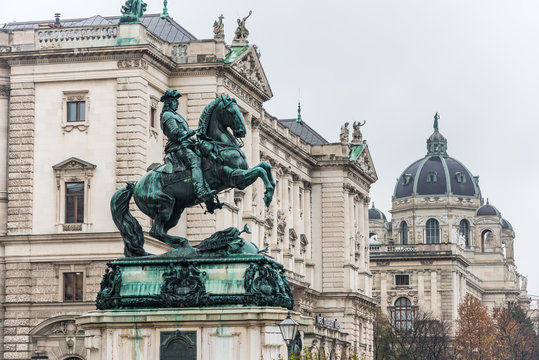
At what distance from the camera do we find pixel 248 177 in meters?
28.3

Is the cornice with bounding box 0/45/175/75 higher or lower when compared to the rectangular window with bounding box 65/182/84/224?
higher

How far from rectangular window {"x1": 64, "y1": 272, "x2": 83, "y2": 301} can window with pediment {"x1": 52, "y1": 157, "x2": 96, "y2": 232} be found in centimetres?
249

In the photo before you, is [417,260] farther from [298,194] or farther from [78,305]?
[78,305]

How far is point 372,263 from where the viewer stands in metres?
187

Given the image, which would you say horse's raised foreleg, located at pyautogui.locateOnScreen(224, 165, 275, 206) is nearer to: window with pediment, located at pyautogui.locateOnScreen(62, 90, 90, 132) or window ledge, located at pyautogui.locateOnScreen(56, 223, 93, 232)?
window ledge, located at pyautogui.locateOnScreen(56, 223, 93, 232)

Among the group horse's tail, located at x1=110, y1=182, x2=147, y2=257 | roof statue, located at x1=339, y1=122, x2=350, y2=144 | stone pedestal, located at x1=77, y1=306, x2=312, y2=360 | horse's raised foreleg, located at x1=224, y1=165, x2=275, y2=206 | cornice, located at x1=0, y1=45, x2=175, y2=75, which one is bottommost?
stone pedestal, located at x1=77, y1=306, x2=312, y2=360

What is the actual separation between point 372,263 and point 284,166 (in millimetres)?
77269

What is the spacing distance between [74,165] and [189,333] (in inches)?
1980

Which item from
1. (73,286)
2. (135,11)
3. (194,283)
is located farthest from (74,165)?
(194,283)

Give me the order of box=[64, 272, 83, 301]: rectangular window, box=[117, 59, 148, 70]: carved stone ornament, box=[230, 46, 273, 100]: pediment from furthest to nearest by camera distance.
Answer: box=[230, 46, 273, 100]: pediment
box=[117, 59, 148, 70]: carved stone ornament
box=[64, 272, 83, 301]: rectangular window

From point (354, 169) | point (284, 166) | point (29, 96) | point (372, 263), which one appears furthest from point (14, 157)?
point (372, 263)

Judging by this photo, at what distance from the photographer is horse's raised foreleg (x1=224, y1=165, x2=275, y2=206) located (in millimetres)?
28281

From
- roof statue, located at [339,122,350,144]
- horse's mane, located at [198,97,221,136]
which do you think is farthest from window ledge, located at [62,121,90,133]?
roof statue, located at [339,122,350,144]

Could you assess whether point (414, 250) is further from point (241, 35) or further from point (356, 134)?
point (241, 35)
